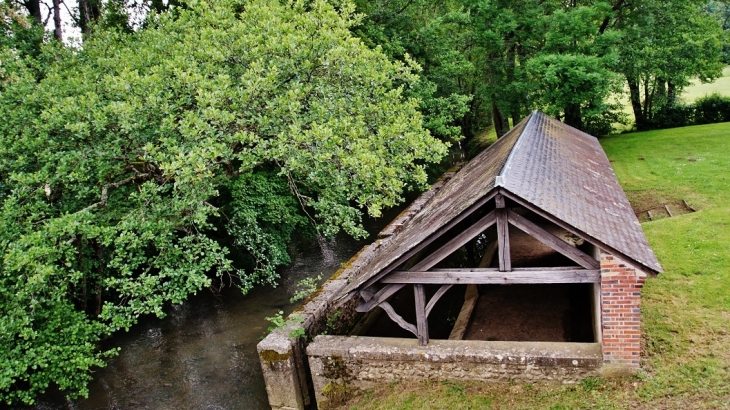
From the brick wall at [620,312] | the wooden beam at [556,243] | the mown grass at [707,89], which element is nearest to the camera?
the brick wall at [620,312]

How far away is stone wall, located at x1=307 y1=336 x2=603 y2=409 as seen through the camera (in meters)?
6.75

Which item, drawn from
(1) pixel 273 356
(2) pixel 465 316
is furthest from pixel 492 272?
(1) pixel 273 356

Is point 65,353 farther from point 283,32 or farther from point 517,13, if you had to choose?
point 517,13

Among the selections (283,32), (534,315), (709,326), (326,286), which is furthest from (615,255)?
(283,32)

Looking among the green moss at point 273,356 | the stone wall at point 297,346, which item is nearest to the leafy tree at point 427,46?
the stone wall at point 297,346

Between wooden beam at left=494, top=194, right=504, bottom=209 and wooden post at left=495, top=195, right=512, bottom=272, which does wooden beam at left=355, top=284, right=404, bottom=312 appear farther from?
wooden beam at left=494, top=194, right=504, bottom=209

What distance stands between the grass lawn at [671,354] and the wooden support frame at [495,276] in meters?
1.45

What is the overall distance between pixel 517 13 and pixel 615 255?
16.3 metres

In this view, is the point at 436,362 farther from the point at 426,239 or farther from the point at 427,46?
the point at 427,46

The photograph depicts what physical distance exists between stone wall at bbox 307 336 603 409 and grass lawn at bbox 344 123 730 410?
15 centimetres

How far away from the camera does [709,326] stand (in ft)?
24.9

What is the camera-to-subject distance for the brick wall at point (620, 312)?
6281 millimetres

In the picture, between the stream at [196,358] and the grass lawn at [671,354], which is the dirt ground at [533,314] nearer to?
the grass lawn at [671,354]

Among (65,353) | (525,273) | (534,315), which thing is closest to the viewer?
(525,273)
